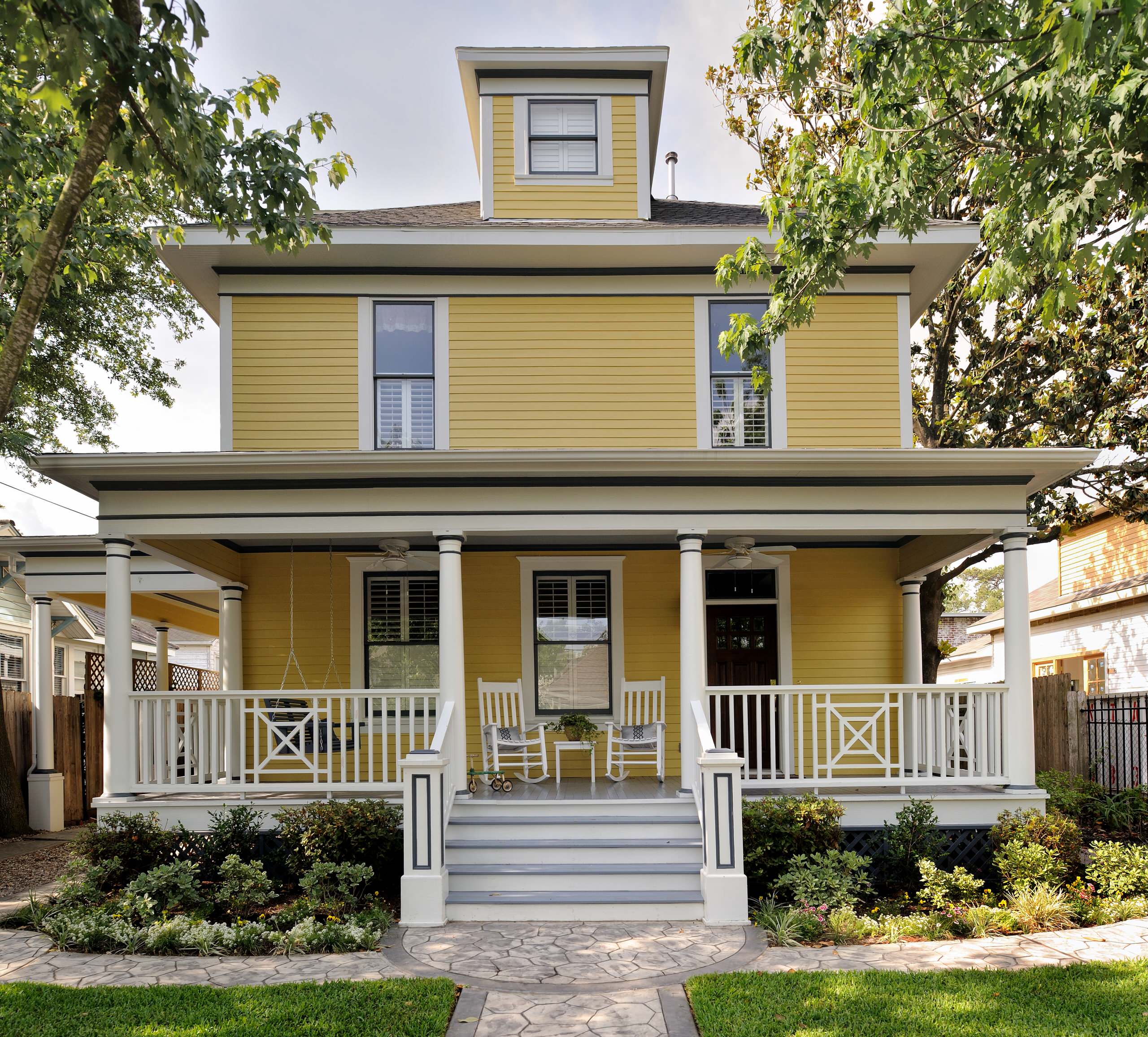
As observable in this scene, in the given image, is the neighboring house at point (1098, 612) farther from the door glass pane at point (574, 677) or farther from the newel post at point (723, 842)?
the newel post at point (723, 842)

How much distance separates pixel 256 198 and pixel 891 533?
6.19 m

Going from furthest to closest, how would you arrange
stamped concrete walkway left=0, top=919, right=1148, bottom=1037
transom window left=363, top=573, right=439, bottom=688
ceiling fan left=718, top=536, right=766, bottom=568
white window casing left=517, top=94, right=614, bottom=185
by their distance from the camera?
white window casing left=517, top=94, right=614, bottom=185
transom window left=363, top=573, right=439, bottom=688
ceiling fan left=718, top=536, right=766, bottom=568
stamped concrete walkway left=0, top=919, right=1148, bottom=1037

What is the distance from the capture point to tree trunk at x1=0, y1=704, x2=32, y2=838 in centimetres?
1186

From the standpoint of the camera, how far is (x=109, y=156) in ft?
20.9

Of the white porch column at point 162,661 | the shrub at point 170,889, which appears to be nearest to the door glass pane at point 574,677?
the shrub at point 170,889

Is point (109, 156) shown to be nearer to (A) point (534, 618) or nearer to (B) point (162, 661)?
(A) point (534, 618)

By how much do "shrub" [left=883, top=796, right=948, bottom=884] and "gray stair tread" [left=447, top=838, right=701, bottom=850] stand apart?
1659 mm

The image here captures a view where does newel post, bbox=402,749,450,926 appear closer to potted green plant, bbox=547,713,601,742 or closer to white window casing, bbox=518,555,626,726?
potted green plant, bbox=547,713,601,742

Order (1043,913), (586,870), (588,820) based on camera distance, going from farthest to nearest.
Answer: (588,820)
(586,870)
(1043,913)

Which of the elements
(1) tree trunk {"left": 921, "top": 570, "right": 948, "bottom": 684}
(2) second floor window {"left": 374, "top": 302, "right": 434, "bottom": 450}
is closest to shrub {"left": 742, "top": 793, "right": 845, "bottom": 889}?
(2) second floor window {"left": 374, "top": 302, "right": 434, "bottom": 450}

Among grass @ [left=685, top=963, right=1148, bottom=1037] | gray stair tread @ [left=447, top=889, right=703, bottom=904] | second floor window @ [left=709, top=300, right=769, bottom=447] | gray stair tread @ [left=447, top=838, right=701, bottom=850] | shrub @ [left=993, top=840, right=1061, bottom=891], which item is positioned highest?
second floor window @ [left=709, top=300, right=769, bottom=447]

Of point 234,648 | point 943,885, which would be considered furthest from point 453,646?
point 943,885

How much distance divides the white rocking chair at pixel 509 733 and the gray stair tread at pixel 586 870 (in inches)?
69.0

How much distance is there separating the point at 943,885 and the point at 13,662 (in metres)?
18.6
